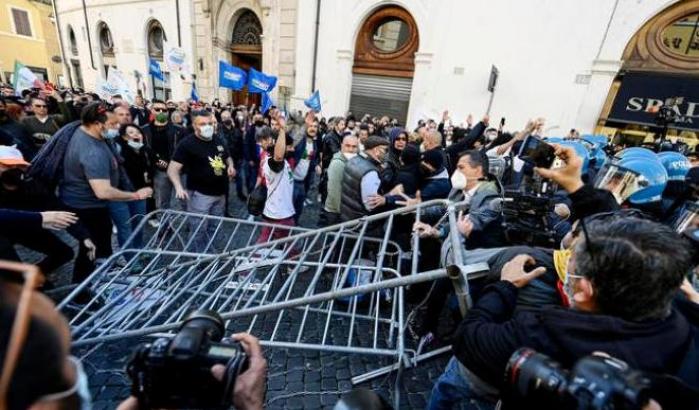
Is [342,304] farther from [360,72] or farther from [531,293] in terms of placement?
→ [360,72]

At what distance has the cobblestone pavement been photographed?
224 cm

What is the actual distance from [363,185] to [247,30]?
15.4m

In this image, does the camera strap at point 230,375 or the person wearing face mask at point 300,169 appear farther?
the person wearing face mask at point 300,169

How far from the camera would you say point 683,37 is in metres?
8.70

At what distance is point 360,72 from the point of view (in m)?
12.7

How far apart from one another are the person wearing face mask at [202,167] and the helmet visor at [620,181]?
377 centimetres

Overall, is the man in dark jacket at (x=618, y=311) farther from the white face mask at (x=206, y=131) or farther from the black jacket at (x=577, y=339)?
the white face mask at (x=206, y=131)

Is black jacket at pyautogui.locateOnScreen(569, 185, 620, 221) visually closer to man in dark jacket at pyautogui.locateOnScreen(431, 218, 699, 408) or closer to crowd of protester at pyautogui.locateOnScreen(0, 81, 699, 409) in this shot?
crowd of protester at pyautogui.locateOnScreen(0, 81, 699, 409)

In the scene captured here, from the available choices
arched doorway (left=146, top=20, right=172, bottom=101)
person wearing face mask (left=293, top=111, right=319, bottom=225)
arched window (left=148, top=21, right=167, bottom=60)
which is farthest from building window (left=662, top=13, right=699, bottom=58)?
arched window (left=148, top=21, right=167, bottom=60)

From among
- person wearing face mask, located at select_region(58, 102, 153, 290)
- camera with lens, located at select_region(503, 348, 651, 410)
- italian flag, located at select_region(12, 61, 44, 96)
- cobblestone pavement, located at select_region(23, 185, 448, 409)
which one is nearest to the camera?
camera with lens, located at select_region(503, 348, 651, 410)

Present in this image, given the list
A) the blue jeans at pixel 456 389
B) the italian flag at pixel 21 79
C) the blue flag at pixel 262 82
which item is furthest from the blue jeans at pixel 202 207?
the italian flag at pixel 21 79

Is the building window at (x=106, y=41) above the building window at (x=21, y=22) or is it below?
below

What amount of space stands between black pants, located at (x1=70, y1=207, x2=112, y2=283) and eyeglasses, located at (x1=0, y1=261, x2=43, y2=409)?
2.91 m

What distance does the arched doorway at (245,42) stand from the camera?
15.1 meters
